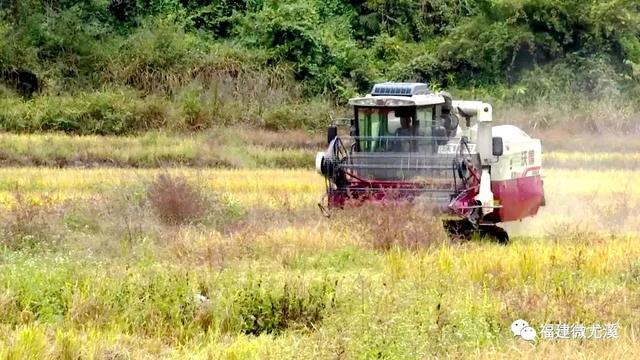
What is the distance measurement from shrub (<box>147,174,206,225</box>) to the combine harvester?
213 cm

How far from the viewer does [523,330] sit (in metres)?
7.68

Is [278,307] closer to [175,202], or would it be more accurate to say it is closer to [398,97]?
[175,202]

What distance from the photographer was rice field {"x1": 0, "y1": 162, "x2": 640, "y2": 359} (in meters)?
7.16

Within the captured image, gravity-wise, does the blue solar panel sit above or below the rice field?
above

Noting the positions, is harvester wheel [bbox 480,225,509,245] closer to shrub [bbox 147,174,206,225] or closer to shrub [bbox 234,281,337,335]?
shrub [bbox 147,174,206,225]

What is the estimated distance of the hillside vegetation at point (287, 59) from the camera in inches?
1196

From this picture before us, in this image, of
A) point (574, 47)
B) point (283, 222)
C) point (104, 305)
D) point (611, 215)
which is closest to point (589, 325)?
point (104, 305)

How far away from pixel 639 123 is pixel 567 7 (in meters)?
5.85

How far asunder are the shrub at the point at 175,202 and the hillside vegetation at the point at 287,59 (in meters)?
15.1

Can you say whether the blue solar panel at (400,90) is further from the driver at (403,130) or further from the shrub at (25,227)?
the shrub at (25,227)

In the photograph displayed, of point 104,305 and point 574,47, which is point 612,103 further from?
point 104,305

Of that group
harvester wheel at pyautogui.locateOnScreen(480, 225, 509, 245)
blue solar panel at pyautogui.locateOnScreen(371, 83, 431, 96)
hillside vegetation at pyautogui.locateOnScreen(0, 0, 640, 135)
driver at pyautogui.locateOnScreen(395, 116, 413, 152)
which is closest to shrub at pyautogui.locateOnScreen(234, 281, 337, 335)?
harvester wheel at pyautogui.locateOnScreen(480, 225, 509, 245)

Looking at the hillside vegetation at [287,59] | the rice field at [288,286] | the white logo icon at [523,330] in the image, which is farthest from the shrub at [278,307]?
the hillside vegetation at [287,59]

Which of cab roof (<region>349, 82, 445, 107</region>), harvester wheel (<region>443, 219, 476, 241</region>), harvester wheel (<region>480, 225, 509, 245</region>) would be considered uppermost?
cab roof (<region>349, 82, 445, 107</region>)
